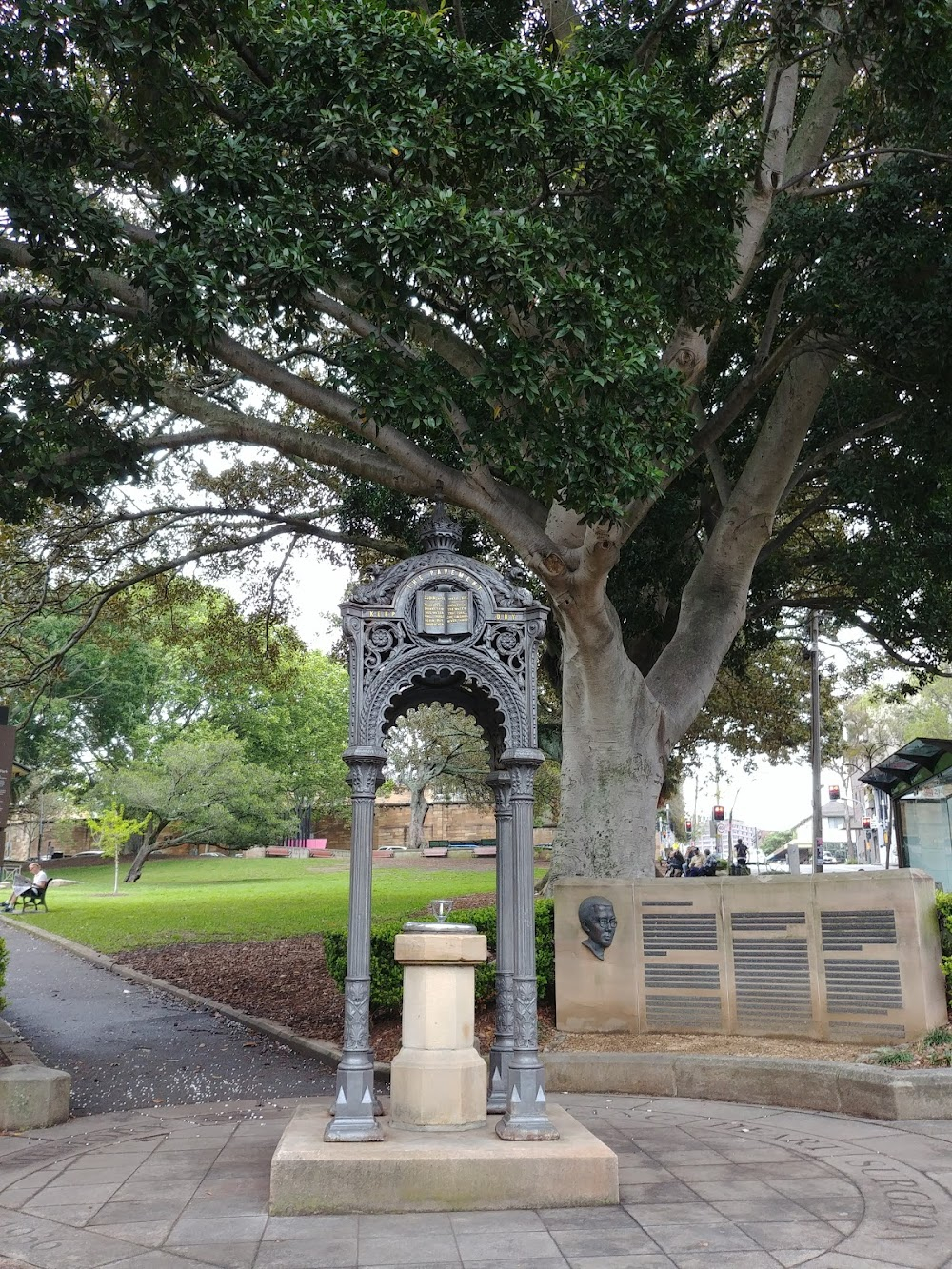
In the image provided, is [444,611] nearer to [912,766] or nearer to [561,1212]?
[561,1212]

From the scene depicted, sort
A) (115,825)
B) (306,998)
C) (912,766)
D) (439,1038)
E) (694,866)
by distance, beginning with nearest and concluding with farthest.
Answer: (439,1038) < (306,998) < (912,766) < (694,866) < (115,825)

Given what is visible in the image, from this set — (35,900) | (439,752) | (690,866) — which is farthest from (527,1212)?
(439,752)

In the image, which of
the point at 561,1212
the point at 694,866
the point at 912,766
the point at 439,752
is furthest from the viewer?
the point at 439,752

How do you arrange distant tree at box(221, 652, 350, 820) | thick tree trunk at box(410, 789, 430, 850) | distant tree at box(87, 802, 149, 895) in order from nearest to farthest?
distant tree at box(87, 802, 149, 895) → distant tree at box(221, 652, 350, 820) → thick tree trunk at box(410, 789, 430, 850)

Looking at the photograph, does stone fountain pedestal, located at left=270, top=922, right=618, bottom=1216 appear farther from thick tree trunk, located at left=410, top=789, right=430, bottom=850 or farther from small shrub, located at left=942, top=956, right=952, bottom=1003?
thick tree trunk, located at left=410, top=789, right=430, bottom=850

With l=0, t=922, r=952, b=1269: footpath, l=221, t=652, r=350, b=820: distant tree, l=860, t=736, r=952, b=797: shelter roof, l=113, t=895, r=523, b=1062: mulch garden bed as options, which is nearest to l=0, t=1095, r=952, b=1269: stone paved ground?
l=0, t=922, r=952, b=1269: footpath

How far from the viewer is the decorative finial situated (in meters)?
7.30

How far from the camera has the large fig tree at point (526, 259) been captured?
832 cm

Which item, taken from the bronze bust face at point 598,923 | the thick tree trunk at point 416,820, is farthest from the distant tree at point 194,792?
the bronze bust face at point 598,923

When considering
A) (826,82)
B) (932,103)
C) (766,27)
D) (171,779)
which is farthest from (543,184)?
(171,779)

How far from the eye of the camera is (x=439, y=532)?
7297mm

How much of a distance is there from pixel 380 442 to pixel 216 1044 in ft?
22.5

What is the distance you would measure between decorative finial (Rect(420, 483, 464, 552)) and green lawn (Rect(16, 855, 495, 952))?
371 inches

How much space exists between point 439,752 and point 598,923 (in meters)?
36.2
